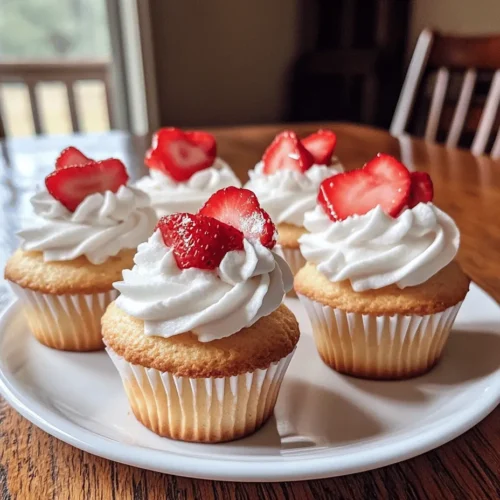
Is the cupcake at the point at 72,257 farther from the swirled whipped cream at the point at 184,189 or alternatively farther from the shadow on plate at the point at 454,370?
the shadow on plate at the point at 454,370

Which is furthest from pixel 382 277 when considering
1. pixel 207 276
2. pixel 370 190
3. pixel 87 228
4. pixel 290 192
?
pixel 87 228

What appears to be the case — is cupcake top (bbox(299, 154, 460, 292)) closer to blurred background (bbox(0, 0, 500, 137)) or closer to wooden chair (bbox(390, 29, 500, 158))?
wooden chair (bbox(390, 29, 500, 158))

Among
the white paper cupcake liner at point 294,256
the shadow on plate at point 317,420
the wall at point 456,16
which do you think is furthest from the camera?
the wall at point 456,16

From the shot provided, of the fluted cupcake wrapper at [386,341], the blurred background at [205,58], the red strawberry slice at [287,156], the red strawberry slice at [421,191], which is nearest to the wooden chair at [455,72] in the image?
the blurred background at [205,58]

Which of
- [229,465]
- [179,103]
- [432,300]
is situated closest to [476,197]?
[432,300]

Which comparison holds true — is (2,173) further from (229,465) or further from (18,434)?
(229,465)

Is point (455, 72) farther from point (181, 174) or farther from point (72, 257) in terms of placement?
point (72, 257)

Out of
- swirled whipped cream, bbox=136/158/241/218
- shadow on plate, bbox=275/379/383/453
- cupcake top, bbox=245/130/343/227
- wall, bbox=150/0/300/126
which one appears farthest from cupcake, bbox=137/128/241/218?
wall, bbox=150/0/300/126
